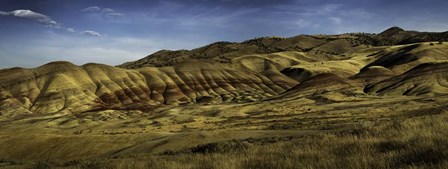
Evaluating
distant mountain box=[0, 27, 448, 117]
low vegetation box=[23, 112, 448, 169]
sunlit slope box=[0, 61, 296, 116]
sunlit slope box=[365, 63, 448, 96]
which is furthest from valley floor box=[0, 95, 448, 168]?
sunlit slope box=[0, 61, 296, 116]

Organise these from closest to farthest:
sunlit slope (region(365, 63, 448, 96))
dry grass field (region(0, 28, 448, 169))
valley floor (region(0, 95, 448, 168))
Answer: valley floor (region(0, 95, 448, 168)) < dry grass field (region(0, 28, 448, 169)) < sunlit slope (region(365, 63, 448, 96))

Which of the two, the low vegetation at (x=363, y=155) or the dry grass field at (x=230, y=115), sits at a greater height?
the low vegetation at (x=363, y=155)

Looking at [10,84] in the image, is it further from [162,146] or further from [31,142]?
[162,146]

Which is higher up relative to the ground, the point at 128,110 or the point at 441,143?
the point at 441,143

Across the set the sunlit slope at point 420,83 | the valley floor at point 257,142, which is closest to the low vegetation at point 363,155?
the valley floor at point 257,142

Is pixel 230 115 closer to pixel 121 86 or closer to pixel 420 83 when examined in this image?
pixel 420 83

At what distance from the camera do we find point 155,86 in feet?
522

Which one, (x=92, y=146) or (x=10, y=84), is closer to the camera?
(x=92, y=146)

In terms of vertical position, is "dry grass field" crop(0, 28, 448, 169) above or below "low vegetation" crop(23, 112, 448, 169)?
below

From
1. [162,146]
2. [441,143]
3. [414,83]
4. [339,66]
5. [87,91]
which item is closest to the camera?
[441,143]

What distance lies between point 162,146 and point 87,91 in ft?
408

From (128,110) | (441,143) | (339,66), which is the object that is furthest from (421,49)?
(441,143)

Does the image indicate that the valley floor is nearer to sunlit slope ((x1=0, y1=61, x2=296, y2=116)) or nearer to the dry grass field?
the dry grass field

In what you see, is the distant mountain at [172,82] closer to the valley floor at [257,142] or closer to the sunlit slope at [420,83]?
the sunlit slope at [420,83]
